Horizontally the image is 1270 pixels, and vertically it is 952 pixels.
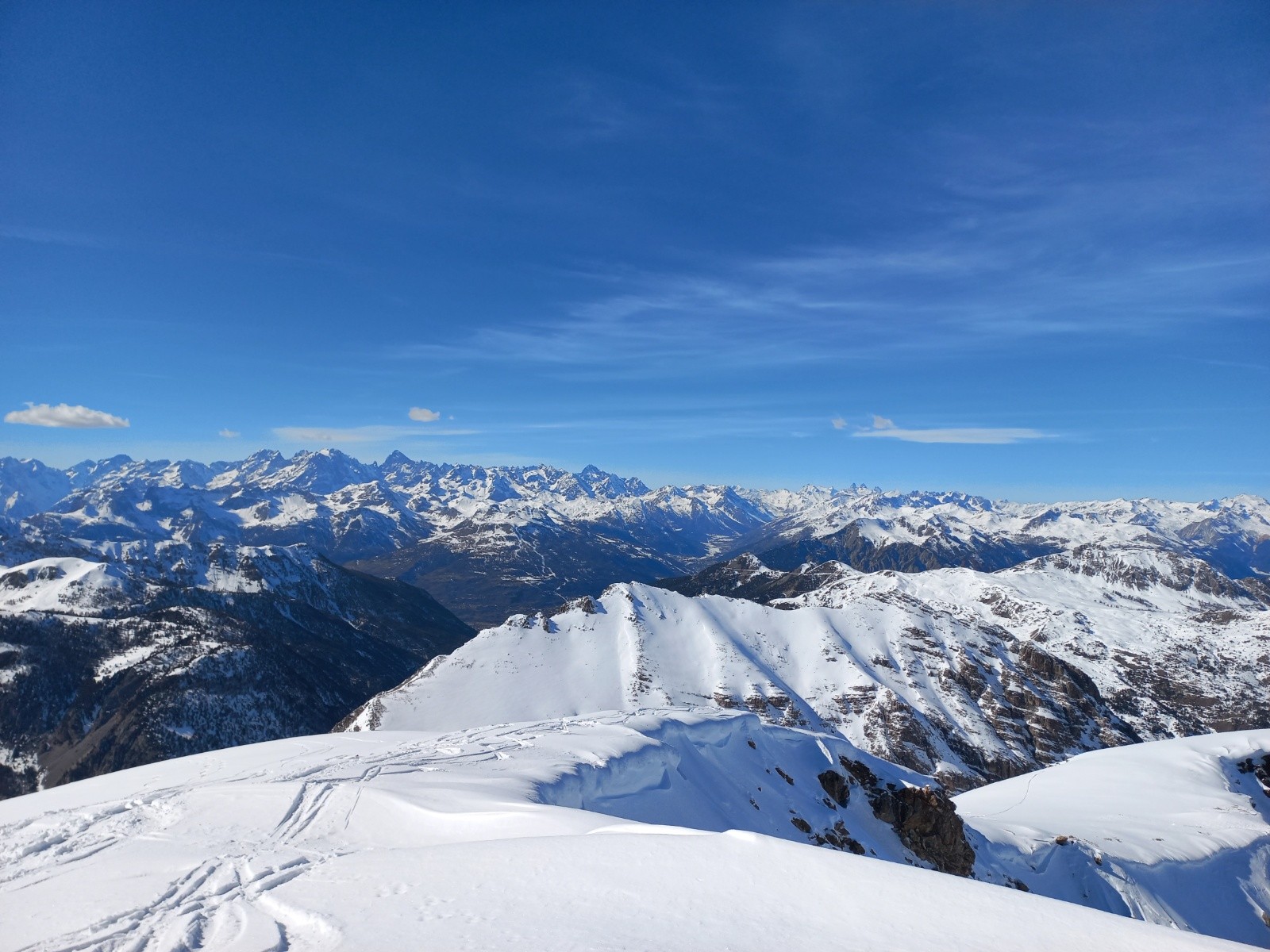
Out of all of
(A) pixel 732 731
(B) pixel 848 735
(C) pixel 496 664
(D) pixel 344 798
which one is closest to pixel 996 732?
(B) pixel 848 735

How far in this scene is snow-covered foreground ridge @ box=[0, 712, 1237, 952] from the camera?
11992 mm

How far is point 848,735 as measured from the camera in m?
137

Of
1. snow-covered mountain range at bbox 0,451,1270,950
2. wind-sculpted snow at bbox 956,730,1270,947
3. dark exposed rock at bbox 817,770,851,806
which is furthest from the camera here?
dark exposed rock at bbox 817,770,851,806

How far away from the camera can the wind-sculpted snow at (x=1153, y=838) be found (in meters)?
48.8

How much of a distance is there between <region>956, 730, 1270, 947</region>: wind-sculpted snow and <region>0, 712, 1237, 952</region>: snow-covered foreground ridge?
1814 inches

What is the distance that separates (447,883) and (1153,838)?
231 feet

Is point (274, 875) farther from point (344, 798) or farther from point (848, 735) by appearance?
point (848, 735)

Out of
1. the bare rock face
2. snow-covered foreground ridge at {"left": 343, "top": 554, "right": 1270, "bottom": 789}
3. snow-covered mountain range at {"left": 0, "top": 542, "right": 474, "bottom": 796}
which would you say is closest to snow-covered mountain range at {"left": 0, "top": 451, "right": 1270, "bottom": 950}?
the bare rock face

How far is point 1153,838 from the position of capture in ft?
184

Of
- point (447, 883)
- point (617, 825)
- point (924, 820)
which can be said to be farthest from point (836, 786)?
point (447, 883)

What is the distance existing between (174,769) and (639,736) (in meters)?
27.9

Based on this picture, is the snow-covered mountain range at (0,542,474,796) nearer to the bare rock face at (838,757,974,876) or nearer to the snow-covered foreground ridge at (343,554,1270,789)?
the snow-covered foreground ridge at (343,554,1270,789)

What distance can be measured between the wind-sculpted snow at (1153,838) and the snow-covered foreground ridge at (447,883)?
46.1 m

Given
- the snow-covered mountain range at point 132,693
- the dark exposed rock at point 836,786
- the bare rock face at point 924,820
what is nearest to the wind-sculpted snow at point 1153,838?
the bare rock face at point 924,820
